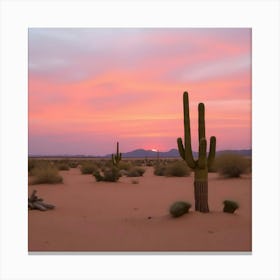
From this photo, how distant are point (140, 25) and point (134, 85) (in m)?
1.57

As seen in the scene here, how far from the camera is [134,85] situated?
8570mm

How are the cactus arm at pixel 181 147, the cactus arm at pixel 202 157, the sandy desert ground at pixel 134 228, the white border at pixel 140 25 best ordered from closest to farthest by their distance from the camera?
1. the white border at pixel 140 25
2. the sandy desert ground at pixel 134 228
3. the cactus arm at pixel 202 157
4. the cactus arm at pixel 181 147

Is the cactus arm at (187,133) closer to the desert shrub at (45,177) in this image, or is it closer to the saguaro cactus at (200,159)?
the saguaro cactus at (200,159)

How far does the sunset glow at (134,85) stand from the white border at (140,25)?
0.30 metres

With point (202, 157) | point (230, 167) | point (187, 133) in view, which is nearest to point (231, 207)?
point (202, 157)

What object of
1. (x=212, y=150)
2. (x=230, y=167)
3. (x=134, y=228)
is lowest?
(x=134, y=228)

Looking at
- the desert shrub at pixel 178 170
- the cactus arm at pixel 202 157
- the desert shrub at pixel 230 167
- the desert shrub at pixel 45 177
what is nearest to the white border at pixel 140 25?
the cactus arm at pixel 202 157

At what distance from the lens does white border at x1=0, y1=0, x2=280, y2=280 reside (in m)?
6.72

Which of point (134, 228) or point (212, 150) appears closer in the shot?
point (134, 228)

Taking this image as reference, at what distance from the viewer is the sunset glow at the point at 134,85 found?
301 inches

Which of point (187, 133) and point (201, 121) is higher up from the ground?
point (201, 121)

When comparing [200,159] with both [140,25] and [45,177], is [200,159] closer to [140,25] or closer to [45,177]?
[140,25]

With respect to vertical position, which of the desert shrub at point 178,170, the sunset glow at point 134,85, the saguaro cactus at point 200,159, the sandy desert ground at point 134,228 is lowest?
the sandy desert ground at point 134,228
